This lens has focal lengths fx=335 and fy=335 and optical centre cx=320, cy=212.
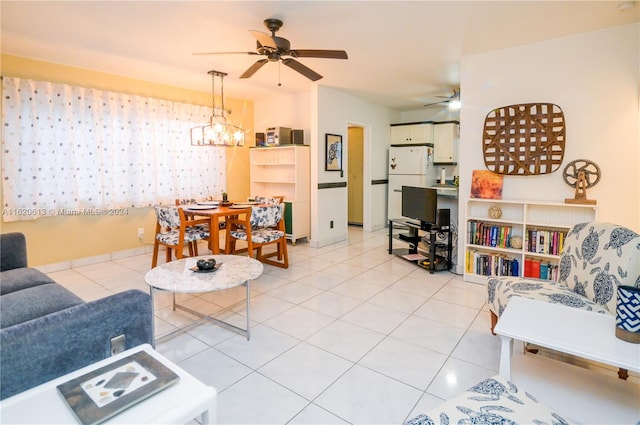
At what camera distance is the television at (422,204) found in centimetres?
405

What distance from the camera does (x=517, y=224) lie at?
3512 millimetres

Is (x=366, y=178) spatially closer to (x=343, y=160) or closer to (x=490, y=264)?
(x=343, y=160)

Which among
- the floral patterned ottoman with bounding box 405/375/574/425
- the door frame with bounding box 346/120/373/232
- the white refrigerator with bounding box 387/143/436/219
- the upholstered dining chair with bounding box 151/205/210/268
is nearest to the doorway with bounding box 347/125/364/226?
the door frame with bounding box 346/120/373/232

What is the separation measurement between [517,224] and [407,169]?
3262 mm

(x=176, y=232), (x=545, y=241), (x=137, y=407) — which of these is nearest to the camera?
(x=137, y=407)

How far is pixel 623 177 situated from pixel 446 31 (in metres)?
2.09

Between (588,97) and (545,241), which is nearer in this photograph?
(588,97)

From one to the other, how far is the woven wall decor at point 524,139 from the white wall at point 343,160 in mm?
2352

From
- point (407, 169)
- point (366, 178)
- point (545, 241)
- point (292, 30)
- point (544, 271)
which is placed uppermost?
point (292, 30)

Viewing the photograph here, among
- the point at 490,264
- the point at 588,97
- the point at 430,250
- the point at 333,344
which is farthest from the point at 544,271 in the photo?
the point at 333,344

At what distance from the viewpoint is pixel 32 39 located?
3.26 meters

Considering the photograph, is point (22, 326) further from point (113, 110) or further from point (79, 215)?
point (113, 110)

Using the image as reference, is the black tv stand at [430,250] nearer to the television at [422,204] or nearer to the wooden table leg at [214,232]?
the television at [422,204]

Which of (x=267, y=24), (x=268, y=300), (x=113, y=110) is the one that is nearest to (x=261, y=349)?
(x=268, y=300)
